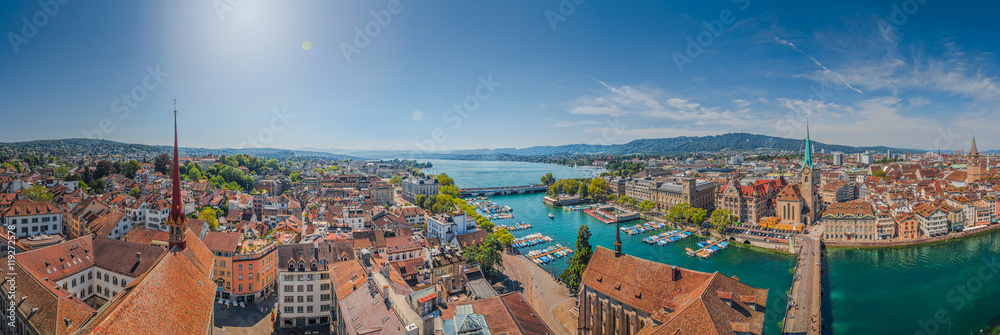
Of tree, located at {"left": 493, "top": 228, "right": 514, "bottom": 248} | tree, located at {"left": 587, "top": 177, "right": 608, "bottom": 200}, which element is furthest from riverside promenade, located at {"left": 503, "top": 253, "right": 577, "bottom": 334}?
tree, located at {"left": 587, "top": 177, "right": 608, "bottom": 200}

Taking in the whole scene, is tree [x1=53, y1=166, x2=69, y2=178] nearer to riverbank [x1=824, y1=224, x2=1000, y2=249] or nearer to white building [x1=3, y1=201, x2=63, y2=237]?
white building [x1=3, y1=201, x2=63, y2=237]

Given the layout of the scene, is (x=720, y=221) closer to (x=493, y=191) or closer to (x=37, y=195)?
(x=493, y=191)

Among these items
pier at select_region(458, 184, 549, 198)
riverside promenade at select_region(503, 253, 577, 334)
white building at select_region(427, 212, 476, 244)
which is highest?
white building at select_region(427, 212, 476, 244)

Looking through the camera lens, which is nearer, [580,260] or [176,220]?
[176,220]

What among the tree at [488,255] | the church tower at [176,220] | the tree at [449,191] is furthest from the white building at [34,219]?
the tree at [449,191]

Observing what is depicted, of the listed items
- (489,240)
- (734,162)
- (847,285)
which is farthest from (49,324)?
(734,162)

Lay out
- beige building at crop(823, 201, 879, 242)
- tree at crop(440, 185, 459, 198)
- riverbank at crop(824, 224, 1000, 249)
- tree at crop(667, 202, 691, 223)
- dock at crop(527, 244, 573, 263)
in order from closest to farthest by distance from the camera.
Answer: dock at crop(527, 244, 573, 263), riverbank at crop(824, 224, 1000, 249), beige building at crop(823, 201, 879, 242), tree at crop(667, 202, 691, 223), tree at crop(440, 185, 459, 198)

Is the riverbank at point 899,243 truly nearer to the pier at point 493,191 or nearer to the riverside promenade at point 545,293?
the riverside promenade at point 545,293

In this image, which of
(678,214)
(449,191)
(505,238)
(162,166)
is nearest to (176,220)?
(505,238)
